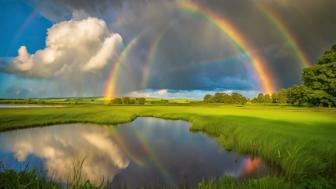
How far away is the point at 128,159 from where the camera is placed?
17.8 metres

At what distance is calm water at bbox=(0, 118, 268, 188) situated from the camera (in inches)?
525

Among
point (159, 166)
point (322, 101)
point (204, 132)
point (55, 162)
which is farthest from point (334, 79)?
point (55, 162)

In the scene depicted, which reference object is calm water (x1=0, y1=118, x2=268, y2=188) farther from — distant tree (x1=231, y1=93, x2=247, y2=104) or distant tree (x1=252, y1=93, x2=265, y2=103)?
distant tree (x1=252, y1=93, x2=265, y2=103)

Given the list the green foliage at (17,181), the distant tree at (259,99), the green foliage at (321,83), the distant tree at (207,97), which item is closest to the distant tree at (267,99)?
the distant tree at (259,99)

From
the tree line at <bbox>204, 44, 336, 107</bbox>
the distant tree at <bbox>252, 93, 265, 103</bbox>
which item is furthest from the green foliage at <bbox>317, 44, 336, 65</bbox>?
the distant tree at <bbox>252, 93, 265, 103</bbox>

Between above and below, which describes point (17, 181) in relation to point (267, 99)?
below

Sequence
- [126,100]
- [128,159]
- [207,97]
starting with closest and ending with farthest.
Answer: [128,159], [126,100], [207,97]

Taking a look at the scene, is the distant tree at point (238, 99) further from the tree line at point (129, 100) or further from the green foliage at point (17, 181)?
the green foliage at point (17, 181)

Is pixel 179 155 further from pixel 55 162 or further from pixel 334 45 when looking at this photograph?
pixel 334 45

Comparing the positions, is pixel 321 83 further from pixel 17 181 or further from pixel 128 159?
pixel 17 181

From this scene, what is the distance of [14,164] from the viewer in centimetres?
1703

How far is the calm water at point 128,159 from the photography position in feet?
43.7

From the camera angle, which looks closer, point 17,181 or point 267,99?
point 17,181

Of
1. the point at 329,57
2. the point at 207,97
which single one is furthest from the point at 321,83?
the point at 207,97
